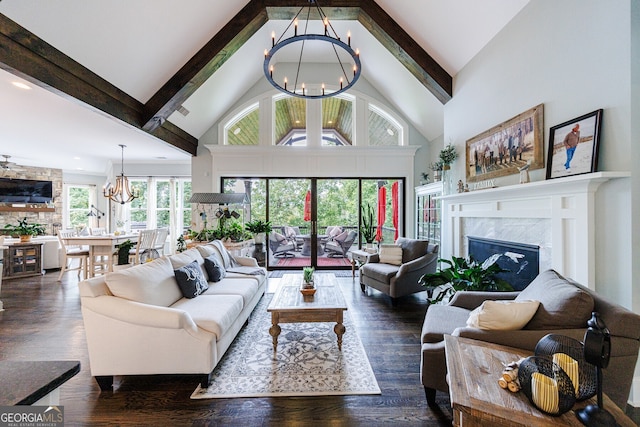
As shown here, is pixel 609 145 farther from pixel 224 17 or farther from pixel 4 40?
pixel 4 40

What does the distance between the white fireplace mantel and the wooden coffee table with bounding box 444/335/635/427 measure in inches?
48.8

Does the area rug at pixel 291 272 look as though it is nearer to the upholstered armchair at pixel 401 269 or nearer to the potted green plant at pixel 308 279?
the upholstered armchair at pixel 401 269

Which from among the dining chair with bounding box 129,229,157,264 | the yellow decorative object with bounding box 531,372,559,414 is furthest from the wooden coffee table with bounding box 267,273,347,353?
the dining chair with bounding box 129,229,157,264

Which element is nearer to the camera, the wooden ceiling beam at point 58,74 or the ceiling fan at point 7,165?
the wooden ceiling beam at point 58,74

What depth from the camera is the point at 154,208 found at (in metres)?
7.79

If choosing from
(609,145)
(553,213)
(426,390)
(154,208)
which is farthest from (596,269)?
(154,208)

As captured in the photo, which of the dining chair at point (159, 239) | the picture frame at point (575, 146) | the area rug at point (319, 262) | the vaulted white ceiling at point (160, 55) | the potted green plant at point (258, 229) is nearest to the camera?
the picture frame at point (575, 146)

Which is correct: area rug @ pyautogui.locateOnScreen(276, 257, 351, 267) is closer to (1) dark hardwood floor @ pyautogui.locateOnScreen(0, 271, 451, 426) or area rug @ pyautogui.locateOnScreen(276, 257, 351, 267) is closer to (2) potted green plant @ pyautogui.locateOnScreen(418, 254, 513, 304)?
(1) dark hardwood floor @ pyautogui.locateOnScreen(0, 271, 451, 426)

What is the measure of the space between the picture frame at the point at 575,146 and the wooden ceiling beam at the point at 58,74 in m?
4.73

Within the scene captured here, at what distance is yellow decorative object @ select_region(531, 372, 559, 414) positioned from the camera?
1.14 metres

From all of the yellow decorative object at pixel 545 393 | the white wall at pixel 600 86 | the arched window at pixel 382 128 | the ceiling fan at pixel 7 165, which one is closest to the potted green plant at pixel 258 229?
the arched window at pixel 382 128

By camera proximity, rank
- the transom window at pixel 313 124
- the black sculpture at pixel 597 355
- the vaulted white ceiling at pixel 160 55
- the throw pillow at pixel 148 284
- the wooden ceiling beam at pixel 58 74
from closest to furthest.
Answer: the black sculpture at pixel 597 355, the throw pillow at pixel 148 284, the wooden ceiling beam at pixel 58 74, the vaulted white ceiling at pixel 160 55, the transom window at pixel 313 124

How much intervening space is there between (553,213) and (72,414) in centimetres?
399

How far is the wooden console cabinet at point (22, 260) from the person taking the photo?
5.64 m
